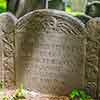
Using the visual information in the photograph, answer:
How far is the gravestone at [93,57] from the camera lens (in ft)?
14.9

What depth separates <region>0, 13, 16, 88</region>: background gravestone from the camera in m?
→ 4.98

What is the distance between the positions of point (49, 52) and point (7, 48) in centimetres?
74

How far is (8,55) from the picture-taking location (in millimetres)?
5051

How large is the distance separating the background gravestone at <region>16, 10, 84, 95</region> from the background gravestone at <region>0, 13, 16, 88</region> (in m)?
0.11

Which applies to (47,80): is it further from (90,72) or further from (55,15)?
(55,15)

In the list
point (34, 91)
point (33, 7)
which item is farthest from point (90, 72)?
point (33, 7)

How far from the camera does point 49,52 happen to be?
191 inches

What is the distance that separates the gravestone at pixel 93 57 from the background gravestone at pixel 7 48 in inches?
50.6

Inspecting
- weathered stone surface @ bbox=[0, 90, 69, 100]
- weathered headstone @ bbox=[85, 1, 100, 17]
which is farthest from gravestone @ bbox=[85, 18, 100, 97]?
weathered headstone @ bbox=[85, 1, 100, 17]

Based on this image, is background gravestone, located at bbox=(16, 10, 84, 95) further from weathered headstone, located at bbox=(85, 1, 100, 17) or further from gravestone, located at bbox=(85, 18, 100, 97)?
weathered headstone, located at bbox=(85, 1, 100, 17)

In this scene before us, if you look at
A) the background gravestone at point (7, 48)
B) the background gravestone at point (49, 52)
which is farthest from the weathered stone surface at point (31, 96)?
the background gravestone at point (7, 48)

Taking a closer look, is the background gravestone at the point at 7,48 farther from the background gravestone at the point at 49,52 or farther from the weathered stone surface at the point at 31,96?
the weathered stone surface at the point at 31,96

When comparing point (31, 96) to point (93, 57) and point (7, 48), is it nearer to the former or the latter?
point (7, 48)

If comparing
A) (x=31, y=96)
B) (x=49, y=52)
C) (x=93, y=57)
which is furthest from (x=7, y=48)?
(x=93, y=57)
